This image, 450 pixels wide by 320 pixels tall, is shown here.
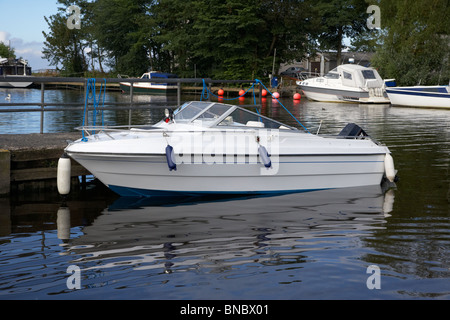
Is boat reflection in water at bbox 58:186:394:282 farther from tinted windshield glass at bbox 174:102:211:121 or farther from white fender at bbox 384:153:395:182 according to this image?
tinted windshield glass at bbox 174:102:211:121

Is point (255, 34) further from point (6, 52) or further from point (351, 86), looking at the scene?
point (6, 52)

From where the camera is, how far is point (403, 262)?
695 cm

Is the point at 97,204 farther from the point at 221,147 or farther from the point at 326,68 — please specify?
the point at 326,68

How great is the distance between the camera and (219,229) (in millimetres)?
8422

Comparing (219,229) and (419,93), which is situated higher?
(419,93)

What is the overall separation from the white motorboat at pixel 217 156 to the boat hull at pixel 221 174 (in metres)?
0.02

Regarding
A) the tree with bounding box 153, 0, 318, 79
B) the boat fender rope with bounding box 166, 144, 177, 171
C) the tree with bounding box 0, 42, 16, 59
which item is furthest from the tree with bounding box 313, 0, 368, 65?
the tree with bounding box 0, 42, 16, 59

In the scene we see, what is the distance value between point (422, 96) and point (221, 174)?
26513 mm

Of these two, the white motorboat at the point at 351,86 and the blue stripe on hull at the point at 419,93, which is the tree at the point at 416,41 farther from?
the blue stripe on hull at the point at 419,93

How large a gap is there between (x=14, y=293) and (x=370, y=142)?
7.77 m

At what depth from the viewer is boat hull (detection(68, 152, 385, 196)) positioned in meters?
9.77

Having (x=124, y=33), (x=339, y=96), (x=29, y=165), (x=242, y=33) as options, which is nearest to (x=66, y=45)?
(x=124, y=33)

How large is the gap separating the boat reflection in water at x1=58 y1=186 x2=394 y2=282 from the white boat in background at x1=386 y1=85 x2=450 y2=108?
23.5m

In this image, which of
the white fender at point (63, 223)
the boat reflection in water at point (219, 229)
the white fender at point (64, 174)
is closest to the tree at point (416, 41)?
the boat reflection in water at point (219, 229)
